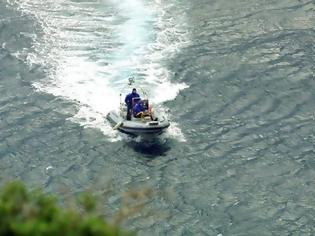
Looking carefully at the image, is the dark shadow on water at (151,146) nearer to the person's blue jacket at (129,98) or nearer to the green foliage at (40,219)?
the person's blue jacket at (129,98)

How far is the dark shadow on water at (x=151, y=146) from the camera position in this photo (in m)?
37.3

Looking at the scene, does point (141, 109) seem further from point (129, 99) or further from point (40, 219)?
point (40, 219)

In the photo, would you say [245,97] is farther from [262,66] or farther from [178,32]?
[178,32]

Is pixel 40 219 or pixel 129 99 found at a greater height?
pixel 40 219

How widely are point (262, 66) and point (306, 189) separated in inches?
552

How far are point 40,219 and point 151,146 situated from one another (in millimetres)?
25528

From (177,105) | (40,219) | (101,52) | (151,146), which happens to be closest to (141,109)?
(151,146)

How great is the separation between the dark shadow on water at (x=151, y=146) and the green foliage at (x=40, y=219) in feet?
79.2

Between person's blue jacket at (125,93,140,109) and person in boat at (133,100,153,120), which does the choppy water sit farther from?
person's blue jacket at (125,93,140,109)

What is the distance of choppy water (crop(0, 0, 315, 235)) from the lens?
3238cm

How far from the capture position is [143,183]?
34.2 m

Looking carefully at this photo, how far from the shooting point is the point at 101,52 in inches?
1907

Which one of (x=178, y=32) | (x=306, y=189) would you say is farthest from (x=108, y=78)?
(x=306, y=189)

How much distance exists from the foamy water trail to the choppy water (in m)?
0.11
